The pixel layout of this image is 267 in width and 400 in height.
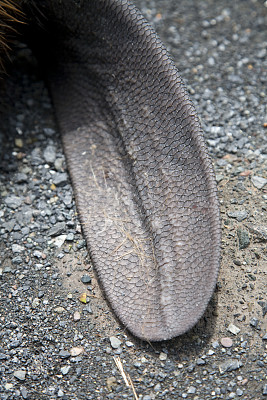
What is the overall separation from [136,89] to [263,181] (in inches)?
26.8

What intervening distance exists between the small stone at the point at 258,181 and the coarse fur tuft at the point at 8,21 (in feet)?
4.01

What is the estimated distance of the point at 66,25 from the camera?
2.35 m

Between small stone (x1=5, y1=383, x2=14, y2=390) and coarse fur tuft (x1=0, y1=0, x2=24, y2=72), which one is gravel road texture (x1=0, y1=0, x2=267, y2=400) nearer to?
small stone (x1=5, y1=383, x2=14, y2=390)

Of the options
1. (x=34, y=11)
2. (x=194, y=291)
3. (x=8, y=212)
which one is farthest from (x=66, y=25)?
(x=194, y=291)

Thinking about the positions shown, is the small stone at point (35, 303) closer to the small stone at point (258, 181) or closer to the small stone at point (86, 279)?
the small stone at point (86, 279)

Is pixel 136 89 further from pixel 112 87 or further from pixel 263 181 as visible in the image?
pixel 263 181

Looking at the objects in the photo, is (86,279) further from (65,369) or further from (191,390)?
(191,390)

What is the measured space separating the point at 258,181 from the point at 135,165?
1.80ft

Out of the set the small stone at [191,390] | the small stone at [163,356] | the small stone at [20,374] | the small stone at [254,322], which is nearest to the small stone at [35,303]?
the small stone at [20,374]

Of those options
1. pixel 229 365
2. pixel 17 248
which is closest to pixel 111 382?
pixel 229 365

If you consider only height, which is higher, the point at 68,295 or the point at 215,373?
the point at 215,373

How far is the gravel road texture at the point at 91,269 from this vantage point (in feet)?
5.88

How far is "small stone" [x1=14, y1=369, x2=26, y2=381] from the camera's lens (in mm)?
1801

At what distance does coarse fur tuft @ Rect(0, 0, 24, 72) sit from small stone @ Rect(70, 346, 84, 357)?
130cm
